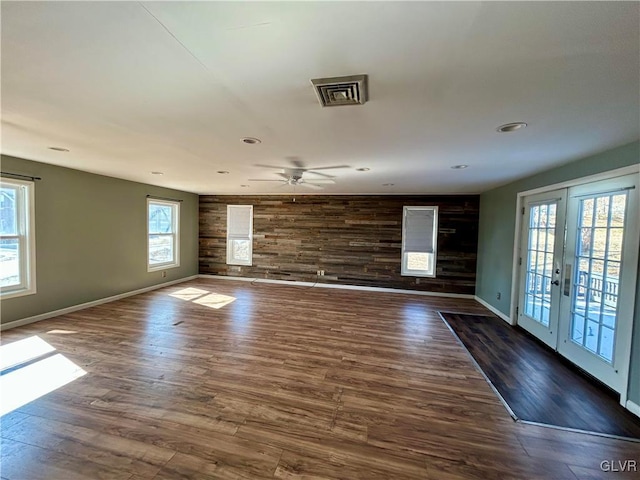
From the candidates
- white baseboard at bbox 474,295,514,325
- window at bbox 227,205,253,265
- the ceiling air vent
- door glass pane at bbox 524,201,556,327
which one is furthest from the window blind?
the ceiling air vent

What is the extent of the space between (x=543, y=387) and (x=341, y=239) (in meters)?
4.66

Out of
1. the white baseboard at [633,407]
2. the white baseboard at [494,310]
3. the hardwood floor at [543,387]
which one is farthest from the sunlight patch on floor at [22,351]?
the white baseboard at [494,310]

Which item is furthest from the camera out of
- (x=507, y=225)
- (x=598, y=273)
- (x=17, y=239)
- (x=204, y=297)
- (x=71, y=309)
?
(x=204, y=297)

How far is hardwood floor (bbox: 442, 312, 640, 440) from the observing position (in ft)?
7.19

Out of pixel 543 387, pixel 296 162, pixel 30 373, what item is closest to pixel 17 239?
pixel 30 373

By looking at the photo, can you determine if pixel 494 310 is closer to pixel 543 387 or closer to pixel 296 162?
pixel 543 387

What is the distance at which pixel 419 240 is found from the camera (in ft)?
20.8

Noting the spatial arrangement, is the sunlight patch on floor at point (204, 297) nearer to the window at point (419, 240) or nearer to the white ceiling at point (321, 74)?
the white ceiling at point (321, 74)

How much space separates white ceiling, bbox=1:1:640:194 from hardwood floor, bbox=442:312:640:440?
235cm

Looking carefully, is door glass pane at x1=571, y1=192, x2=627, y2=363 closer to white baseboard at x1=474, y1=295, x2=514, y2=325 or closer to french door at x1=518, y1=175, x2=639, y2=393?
french door at x1=518, y1=175, x2=639, y2=393

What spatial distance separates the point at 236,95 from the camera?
68.1 inches

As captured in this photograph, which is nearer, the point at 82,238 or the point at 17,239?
the point at 17,239

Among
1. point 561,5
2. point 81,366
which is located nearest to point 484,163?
point 561,5

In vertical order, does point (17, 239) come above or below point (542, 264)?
above
